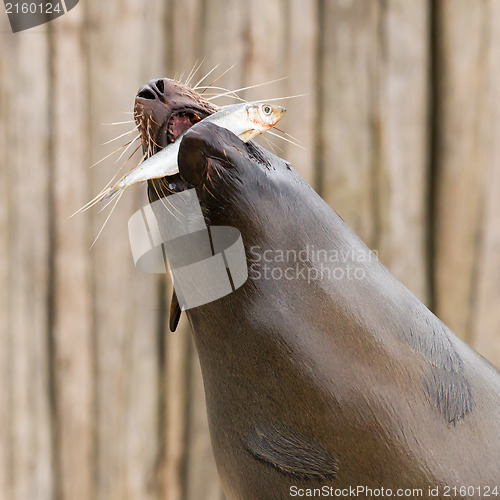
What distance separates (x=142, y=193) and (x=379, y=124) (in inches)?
31.3

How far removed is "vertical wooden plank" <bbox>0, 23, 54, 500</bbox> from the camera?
6.40ft

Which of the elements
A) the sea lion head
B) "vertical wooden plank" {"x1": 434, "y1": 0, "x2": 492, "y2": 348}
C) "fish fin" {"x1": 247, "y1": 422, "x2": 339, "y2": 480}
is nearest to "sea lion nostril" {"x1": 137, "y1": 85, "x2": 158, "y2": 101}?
the sea lion head

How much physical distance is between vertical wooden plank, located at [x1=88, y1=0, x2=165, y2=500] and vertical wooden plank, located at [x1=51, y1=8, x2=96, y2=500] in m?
0.03

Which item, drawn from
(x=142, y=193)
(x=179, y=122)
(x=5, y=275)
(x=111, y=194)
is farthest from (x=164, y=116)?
(x=5, y=275)

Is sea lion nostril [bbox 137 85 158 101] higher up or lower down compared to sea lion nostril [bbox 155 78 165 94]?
lower down

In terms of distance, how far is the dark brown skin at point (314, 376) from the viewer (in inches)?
31.3

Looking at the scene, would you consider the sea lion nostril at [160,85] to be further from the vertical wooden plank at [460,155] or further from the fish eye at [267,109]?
the vertical wooden plank at [460,155]

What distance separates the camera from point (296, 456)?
79 centimetres

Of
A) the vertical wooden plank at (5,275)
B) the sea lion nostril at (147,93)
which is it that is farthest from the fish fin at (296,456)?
the vertical wooden plank at (5,275)

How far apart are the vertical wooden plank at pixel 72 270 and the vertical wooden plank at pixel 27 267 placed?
4 cm

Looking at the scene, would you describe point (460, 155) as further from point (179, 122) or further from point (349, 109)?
point (179, 122)

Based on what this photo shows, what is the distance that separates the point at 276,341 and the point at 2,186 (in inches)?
57.8

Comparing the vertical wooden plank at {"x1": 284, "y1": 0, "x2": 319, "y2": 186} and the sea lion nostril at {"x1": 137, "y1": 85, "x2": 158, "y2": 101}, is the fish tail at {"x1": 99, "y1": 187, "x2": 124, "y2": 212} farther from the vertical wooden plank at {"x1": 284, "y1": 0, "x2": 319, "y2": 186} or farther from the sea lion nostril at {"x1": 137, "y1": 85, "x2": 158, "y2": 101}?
the vertical wooden plank at {"x1": 284, "y1": 0, "x2": 319, "y2": 186}

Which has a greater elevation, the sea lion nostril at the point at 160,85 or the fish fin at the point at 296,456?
the sea lion nostril at the point at 160,85
